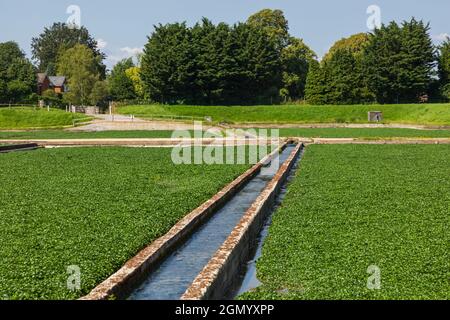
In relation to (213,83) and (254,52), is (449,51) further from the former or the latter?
(213,83)

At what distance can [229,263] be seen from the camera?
32.2 ft

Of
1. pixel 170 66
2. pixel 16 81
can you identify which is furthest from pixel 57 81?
pixel 170 66

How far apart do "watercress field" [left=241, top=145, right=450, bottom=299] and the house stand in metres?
100.0

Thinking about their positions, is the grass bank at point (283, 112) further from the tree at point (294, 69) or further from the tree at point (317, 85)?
the tree at point (294, 69)

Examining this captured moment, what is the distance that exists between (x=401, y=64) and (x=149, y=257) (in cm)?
8166

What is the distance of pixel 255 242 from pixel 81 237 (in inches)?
157

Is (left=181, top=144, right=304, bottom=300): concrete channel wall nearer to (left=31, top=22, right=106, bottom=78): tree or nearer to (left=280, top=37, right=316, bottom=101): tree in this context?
(left=280, top=37, right=316, bottom=101): tree

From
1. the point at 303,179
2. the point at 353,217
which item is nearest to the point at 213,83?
the point at 303,179

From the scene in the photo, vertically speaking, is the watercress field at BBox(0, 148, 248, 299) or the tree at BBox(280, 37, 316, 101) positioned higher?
the tree at BBox(280, 37, 316, 101)

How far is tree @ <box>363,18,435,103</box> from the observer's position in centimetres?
8456

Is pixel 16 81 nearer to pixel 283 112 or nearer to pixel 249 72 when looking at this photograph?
pixel 249 72

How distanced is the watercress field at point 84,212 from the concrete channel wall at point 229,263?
175cm

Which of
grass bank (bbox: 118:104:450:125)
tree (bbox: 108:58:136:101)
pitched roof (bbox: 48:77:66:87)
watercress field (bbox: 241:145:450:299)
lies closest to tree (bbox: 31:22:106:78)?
pitched roof (bbox: 48:77:66:87)
